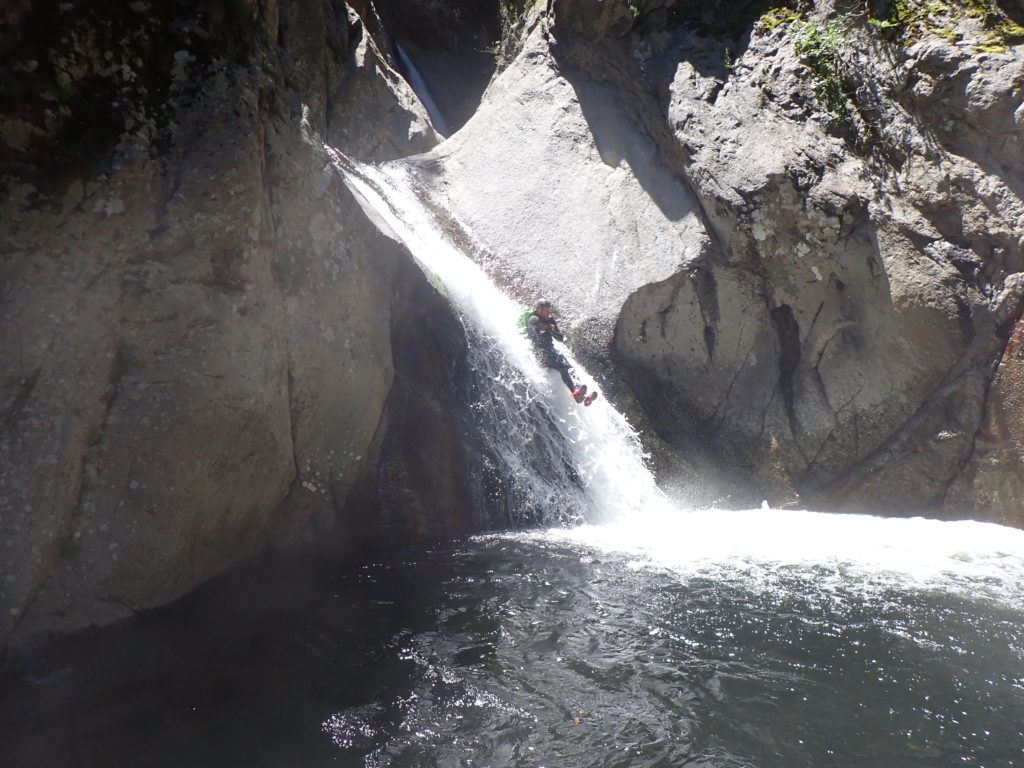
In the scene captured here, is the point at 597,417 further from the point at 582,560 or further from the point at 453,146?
the point at 453,146

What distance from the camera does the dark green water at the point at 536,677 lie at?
4.03m

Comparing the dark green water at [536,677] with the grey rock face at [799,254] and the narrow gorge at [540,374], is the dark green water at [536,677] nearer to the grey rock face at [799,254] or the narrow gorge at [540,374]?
the narrow gorge at [540,374]

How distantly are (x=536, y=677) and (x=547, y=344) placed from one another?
18.9ft

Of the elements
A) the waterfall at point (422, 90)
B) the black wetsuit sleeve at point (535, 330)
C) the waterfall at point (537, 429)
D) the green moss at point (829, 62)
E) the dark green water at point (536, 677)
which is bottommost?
the dark green water at point (536, 677)

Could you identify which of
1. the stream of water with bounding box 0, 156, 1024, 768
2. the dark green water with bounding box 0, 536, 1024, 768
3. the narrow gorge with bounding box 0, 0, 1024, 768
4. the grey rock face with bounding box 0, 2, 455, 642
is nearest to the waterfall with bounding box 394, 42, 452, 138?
the narrow gorge with bounding box 0, 0, 1024, 768

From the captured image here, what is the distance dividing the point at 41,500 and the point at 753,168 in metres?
9.60

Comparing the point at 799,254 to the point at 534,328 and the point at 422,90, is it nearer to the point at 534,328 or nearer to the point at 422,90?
the point at 534,328

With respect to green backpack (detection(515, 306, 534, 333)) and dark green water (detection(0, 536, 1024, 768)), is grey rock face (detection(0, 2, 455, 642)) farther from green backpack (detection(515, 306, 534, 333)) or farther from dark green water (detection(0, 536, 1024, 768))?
green backpack (detection(515, 306, 534, 333))

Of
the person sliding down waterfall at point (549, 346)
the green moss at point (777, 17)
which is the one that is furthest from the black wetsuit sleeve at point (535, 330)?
the green moss at point (777, 17)

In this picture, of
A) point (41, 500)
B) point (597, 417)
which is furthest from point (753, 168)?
point (41, 500)

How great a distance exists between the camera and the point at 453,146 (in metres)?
14.1

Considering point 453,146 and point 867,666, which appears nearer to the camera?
point 867,666

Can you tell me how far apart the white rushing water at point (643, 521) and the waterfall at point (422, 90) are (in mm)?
7995

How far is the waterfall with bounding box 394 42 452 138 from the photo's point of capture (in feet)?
62.5
